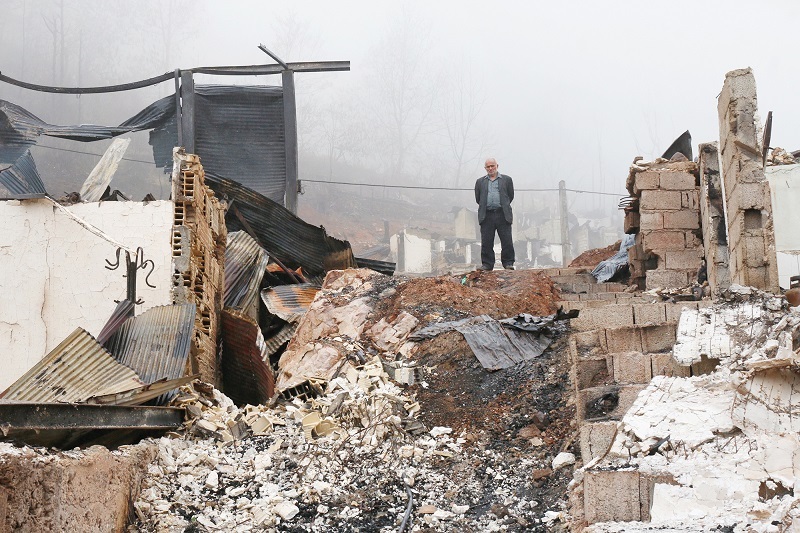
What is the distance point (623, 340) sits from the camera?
6.34m

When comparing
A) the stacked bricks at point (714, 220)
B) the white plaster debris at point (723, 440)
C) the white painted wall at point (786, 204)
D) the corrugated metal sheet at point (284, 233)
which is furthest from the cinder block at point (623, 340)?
the corrugated metal sheet at point (284, 233)

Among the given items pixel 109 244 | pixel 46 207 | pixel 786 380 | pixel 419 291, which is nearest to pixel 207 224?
pixel 109 244

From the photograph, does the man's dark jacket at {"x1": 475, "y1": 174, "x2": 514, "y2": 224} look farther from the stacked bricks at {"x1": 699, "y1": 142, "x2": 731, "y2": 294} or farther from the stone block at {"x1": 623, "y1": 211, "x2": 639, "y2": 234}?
the stacked bricks at {"x1": 699, "y1": 142, "x2": 731, "y2": 294}

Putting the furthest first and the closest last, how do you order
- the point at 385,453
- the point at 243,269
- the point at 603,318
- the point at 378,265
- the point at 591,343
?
the point at 378,265 → the point at 243,269 → the point at 603,318 → the point at 591,343 → the point at 385,453

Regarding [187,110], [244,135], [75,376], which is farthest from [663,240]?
[187,110]

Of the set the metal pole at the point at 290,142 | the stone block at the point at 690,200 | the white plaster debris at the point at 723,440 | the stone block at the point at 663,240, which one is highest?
the metal pole at the point at 290,142

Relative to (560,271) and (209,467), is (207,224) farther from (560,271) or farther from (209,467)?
(560,271)

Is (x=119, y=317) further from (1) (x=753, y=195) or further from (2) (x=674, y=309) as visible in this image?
(1) (x=753, y=195)

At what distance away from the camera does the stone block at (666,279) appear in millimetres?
10891

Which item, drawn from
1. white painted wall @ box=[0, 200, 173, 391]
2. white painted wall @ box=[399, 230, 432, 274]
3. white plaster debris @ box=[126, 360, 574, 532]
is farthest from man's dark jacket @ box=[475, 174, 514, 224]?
white painted wall @ box=[399, 230, 432, 274]

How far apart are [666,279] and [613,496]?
293 inches

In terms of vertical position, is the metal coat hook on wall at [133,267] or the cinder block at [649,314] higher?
the metal coat hook on wall at [133,267]

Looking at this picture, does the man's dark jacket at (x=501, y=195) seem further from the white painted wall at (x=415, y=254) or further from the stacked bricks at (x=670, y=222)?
the white painted wall at (x=415, y=254)

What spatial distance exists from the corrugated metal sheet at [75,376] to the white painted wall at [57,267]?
3.10m
